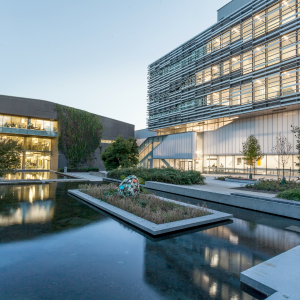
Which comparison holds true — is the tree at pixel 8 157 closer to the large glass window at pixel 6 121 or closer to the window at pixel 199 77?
the large glass window at pixel 6 121

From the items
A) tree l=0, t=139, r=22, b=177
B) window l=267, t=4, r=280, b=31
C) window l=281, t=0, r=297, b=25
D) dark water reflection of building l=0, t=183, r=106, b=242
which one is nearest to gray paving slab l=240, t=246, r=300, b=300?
dark water reflection of building l=0, t=183, r=106, b=242

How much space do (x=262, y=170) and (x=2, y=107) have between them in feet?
A: 134

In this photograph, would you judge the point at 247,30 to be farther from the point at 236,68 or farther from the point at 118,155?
the point at 118,155

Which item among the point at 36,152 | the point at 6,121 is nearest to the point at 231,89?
the point at 36,152

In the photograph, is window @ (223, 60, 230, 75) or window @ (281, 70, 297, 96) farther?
window @ (223, 60, 230, 75)

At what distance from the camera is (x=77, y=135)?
137 ft

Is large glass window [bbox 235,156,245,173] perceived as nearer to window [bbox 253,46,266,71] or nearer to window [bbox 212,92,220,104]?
window [bbox 212,92,220,104]

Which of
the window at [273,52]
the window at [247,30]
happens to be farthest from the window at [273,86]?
the window at [247,30]

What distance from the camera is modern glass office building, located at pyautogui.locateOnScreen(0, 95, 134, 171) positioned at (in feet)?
123

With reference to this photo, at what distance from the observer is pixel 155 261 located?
4.88 meters

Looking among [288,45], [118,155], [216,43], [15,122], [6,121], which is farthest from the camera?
[15,122]

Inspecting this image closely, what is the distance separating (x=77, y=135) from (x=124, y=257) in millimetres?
39310

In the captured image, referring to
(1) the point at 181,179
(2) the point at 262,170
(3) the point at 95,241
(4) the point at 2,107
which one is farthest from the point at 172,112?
(3) the point at 95,241

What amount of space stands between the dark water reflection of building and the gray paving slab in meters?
5.50
